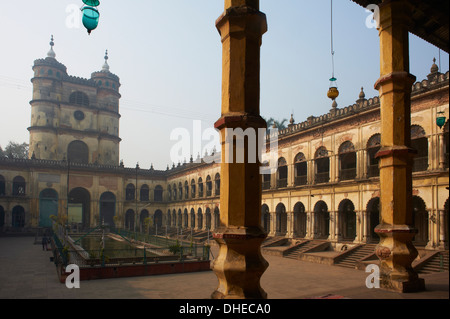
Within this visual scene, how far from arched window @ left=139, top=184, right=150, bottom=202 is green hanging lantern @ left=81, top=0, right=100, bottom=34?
4240 cm

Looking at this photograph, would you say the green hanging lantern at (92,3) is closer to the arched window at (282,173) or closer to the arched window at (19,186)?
the arched window at (282,173)

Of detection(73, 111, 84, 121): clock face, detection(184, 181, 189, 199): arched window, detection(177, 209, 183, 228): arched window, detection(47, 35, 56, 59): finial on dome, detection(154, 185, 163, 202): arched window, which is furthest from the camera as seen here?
detection(154, 185, 163, 202): arched window

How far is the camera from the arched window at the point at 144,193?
160ft

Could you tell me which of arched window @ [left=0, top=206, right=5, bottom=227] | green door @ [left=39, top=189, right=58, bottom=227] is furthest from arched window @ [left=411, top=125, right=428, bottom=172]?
arched window @ [left=0, top=206, right=5, bottom=227]

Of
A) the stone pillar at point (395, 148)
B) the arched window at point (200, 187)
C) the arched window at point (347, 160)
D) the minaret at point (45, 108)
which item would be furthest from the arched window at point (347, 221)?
the minaret at point (45, 108)

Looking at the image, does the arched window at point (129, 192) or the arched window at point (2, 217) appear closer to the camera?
the arched window at point (2, 217)

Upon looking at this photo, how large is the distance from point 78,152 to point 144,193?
1016 cm

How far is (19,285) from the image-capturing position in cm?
1317

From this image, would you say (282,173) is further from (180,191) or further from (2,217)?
(2,217)

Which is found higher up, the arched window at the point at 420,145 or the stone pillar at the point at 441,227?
the arched window at the point at 420,145

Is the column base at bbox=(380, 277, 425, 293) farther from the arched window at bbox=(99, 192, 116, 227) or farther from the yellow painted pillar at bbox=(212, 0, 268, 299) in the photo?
the arched window at bbox=(99, 192, 116, 227)

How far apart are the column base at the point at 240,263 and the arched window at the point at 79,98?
1955 inches

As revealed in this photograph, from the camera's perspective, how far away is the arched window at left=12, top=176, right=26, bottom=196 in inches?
1568

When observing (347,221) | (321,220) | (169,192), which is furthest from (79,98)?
(347,221)
